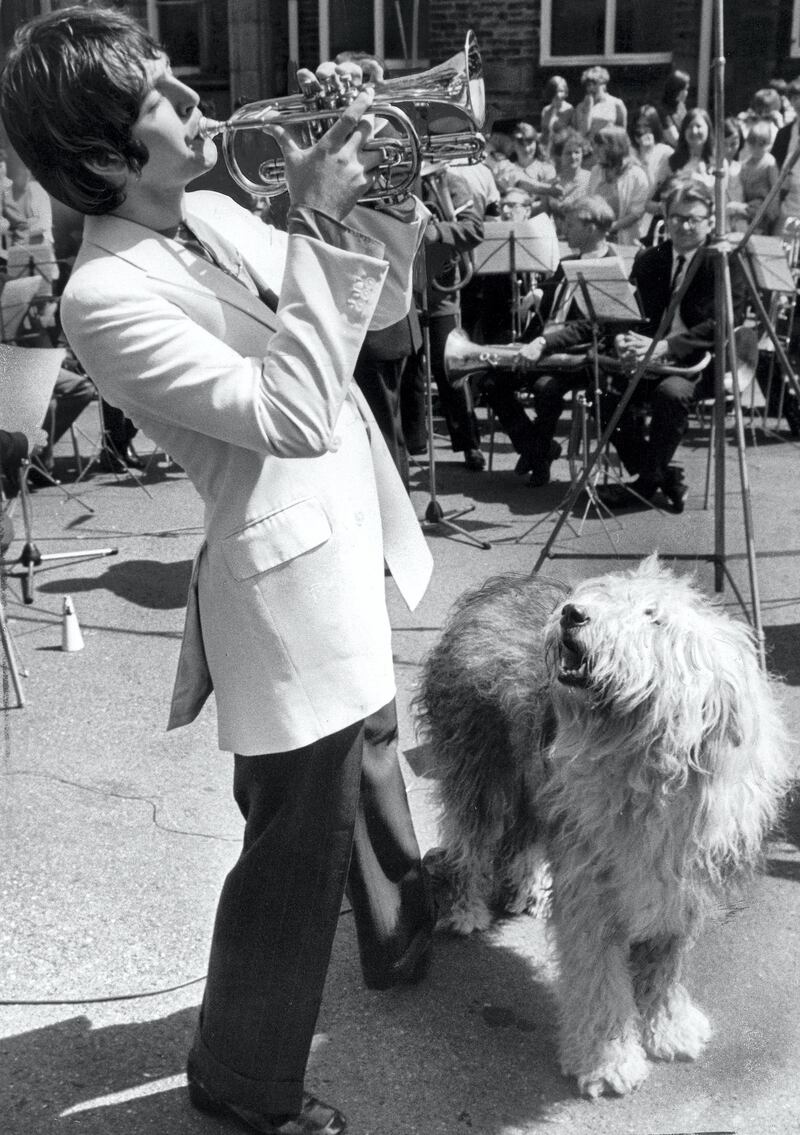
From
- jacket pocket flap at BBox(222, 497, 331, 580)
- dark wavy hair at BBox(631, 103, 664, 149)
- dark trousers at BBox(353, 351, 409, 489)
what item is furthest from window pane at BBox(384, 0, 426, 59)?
jacket pocket flap at BBox(222, 497, 331, 580)

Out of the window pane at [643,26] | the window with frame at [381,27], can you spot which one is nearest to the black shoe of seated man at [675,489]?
the window with frame at [381,27]

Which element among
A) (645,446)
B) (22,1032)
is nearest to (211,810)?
(22,1032)

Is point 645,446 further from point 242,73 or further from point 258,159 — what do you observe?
point 242,73

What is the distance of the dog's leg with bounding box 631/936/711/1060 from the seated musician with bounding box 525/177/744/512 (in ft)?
15.9

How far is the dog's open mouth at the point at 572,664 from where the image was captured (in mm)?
2361

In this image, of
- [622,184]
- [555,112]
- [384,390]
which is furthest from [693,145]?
[384,390]

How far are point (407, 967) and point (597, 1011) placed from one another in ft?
1.48

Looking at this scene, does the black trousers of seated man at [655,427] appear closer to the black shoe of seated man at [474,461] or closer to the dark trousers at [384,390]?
the black shoe of seated man at [474,461]

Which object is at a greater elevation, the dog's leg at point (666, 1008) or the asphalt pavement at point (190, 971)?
the dog's leg at point (666, 1008)

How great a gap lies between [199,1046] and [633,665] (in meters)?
1.10

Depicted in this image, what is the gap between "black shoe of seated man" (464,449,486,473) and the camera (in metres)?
8.53

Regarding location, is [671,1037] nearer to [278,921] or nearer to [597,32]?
[278,921]

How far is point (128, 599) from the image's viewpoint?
5.95m

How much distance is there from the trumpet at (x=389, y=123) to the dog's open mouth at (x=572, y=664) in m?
0.88
